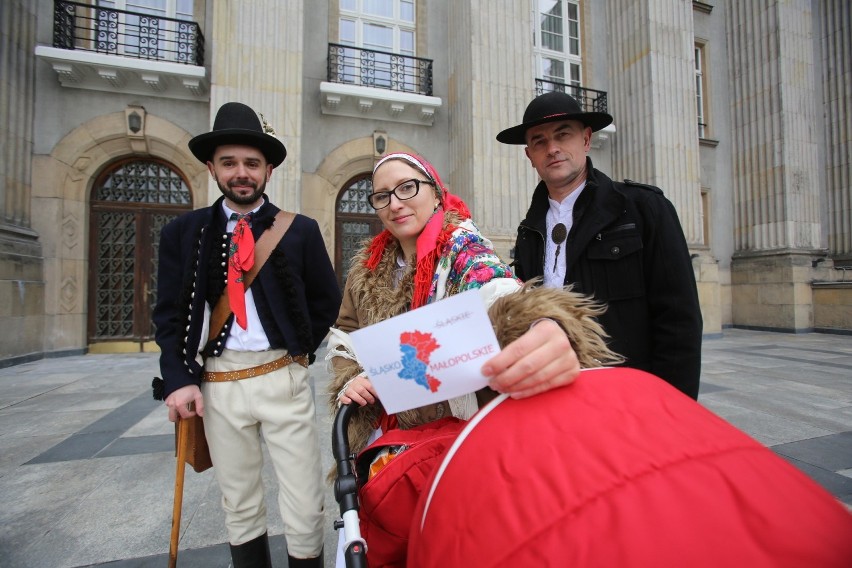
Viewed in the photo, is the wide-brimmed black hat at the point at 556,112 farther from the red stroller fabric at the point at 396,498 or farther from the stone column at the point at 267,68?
the stone column at the point at 267,68

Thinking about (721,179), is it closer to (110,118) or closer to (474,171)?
(474,171)

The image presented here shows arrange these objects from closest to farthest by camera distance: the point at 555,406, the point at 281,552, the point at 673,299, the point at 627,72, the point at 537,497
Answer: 1. the point at 537,497
2. the point at 555,406
3. the point at 673,299
4. the point at 281,552
5. the point at 627,72

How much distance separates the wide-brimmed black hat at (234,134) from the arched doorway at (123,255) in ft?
25.7

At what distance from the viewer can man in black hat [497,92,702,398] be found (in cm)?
161

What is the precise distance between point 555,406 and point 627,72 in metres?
12.5

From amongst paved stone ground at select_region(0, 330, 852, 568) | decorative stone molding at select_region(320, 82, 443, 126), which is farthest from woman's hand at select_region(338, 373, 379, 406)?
decorative stone molding at select_region(320, 82, 443, 126)

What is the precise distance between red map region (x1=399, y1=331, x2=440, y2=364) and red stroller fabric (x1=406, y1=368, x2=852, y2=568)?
0.64ft

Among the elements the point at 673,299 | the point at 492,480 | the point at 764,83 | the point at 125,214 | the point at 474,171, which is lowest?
the point at 492,480

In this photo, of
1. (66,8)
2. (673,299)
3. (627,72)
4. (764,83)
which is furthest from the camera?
(764,83)

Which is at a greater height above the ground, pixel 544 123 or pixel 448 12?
pixel 448 12

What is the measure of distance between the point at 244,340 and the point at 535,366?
1.45 m

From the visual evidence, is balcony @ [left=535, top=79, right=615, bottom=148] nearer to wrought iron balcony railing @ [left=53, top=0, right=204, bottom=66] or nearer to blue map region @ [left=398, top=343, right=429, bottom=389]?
wrought iron balcony railing @ [left=53, top=0, right=204, bottom=66]

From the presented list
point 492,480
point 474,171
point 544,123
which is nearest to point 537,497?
point 492,480

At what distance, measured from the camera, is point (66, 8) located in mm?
7984
